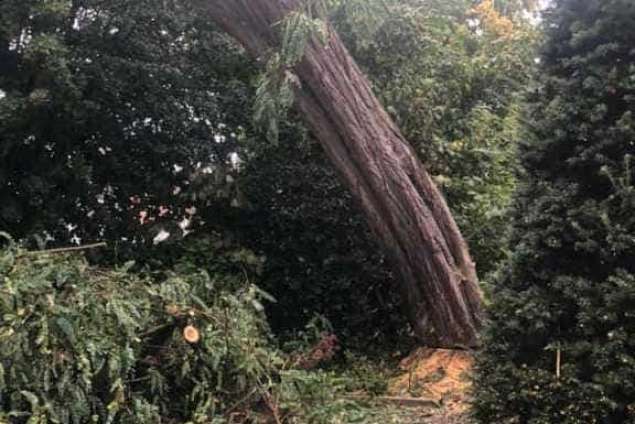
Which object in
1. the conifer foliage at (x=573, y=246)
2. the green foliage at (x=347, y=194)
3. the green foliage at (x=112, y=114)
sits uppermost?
the green foliage at (x=112, y=114)

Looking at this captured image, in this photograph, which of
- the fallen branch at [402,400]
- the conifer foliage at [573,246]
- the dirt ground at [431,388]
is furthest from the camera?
the fallen branch at [402,400]

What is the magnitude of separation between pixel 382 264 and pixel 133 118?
10.2ft

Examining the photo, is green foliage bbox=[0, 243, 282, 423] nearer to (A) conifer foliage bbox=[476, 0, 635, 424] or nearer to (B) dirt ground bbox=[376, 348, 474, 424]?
(B) dirt ground bbox=[376, 348, 474, 424]

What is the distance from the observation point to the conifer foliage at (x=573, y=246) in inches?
114

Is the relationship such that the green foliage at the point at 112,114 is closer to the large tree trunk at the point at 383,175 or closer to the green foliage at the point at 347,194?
the green foliage at the point at 347,194

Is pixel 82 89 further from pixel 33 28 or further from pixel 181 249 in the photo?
pixel 181 249

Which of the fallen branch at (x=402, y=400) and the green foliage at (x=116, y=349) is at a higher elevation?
the green foliage at (x=116, y=349)

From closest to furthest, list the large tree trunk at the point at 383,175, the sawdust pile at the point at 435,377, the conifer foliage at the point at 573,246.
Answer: the conifer foliage at the point at 573,246, the sawdust pile at the point at 435,377, the large tree trunk at the point at 383,175

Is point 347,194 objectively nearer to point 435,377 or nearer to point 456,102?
point 456,102

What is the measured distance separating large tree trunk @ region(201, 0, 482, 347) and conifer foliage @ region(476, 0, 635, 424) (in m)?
2.48

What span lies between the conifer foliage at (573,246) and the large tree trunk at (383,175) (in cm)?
248

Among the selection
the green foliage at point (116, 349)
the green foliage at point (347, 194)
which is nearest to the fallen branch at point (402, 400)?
the green foliage at point (116, 349)

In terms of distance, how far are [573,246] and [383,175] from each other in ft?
9.31

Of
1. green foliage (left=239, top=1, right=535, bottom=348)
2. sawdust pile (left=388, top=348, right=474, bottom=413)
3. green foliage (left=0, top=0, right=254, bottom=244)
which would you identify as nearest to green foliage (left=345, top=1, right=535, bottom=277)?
green foliage (left=239, top=1, right=535, bottom=348)
